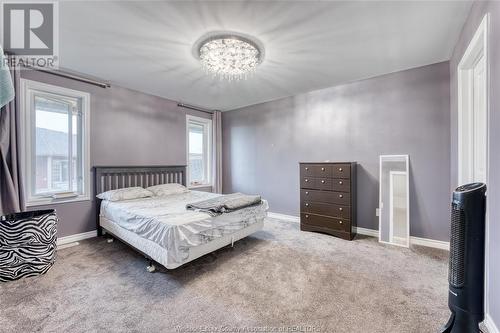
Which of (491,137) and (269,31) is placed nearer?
(491,137)

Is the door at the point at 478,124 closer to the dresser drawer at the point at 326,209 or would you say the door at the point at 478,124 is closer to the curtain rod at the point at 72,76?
the dresser drawer at the point at 326,209

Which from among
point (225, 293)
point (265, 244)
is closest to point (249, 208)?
point (265, 244)

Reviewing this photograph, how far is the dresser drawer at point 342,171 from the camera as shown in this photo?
316 centimetres

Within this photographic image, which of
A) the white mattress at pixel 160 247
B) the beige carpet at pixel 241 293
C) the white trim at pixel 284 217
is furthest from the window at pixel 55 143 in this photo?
the white trim at pixel 284 217

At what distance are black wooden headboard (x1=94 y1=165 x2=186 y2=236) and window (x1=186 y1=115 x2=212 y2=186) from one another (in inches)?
16.0

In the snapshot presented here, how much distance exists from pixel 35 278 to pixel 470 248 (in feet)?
11.6

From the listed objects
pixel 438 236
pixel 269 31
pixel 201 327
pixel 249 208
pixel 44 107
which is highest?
pixel 269 31

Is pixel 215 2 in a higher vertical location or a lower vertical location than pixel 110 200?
higher

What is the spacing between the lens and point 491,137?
148cm

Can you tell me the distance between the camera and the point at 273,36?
224cm

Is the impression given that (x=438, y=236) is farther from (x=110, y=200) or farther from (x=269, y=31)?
(x=110, y=200)

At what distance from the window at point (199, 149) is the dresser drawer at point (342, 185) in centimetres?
293

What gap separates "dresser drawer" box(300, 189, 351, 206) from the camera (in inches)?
126

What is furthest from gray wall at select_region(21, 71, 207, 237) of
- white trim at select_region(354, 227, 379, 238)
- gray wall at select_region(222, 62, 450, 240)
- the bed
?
white trim at select_region(354, 227, 379, 238)
